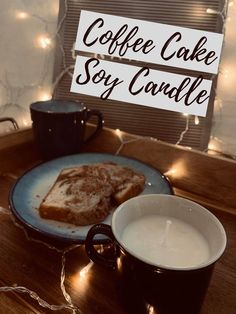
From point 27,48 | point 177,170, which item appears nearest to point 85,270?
point 177,170

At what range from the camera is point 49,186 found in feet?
1.94

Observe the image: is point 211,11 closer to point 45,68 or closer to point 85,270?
point 45,68

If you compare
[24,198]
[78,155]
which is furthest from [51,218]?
[78,155]

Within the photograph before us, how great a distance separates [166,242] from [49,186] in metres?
0.28

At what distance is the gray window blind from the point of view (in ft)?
2.72

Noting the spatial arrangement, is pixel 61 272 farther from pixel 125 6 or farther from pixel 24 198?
pixel 125 6

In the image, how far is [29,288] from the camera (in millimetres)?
418

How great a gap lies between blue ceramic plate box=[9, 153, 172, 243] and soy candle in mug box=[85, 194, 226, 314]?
0.21 ft

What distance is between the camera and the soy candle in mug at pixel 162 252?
329 mm

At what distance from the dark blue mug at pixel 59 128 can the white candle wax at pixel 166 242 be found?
318 mm

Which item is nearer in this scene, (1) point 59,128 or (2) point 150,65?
(1) point 59,128

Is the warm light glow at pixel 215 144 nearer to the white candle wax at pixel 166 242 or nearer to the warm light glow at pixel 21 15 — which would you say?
the white candle wax at pixel 166 242

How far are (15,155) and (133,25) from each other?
0.44 metres

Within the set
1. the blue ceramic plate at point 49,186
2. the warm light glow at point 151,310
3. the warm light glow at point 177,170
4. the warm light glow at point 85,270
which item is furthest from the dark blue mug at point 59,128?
the warm light glow at point 151,310
